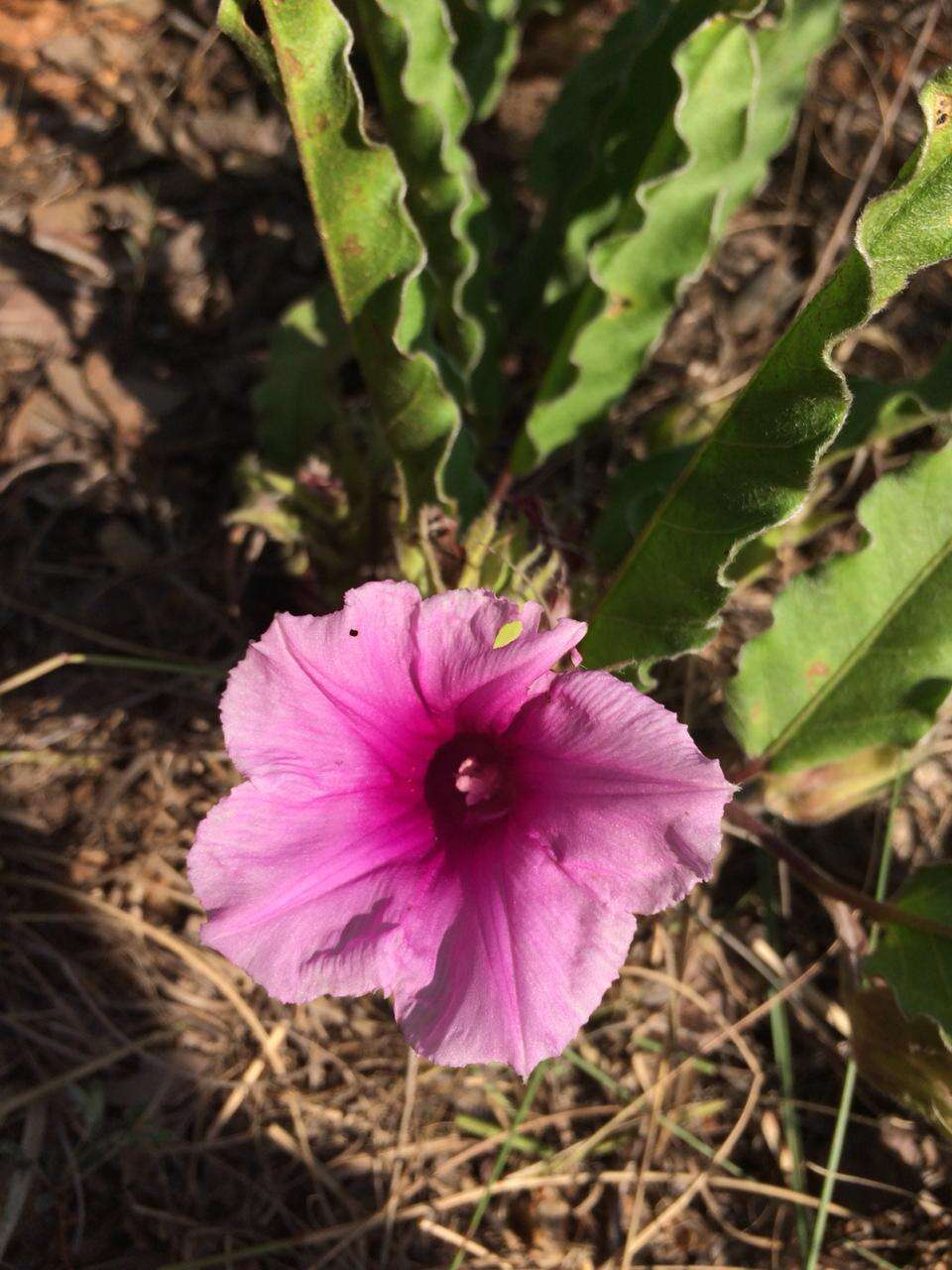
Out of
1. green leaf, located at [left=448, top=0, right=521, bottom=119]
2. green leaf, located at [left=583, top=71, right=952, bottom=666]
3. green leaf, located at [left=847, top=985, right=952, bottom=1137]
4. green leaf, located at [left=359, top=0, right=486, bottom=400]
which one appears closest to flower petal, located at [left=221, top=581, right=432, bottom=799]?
green leaf, located at [left=583, top=71, right=952, bottom=666]

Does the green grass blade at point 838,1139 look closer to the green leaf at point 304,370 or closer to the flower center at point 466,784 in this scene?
the flower center at point 466,784

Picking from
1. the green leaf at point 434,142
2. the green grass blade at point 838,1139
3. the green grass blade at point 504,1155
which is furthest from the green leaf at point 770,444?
the green grass blade at point 504,1155

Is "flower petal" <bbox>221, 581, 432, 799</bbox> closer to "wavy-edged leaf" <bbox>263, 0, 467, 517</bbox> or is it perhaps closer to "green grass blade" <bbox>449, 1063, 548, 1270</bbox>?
"wavy-edged leaf" <bbox>263, 0, 467, 517</bbox>

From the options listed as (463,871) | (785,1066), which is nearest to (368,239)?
(463,871)

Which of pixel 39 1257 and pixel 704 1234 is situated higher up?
pixel 704 1234

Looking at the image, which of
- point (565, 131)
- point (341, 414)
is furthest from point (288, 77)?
point (565, 131)

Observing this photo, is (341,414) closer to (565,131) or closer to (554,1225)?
(565,131)
